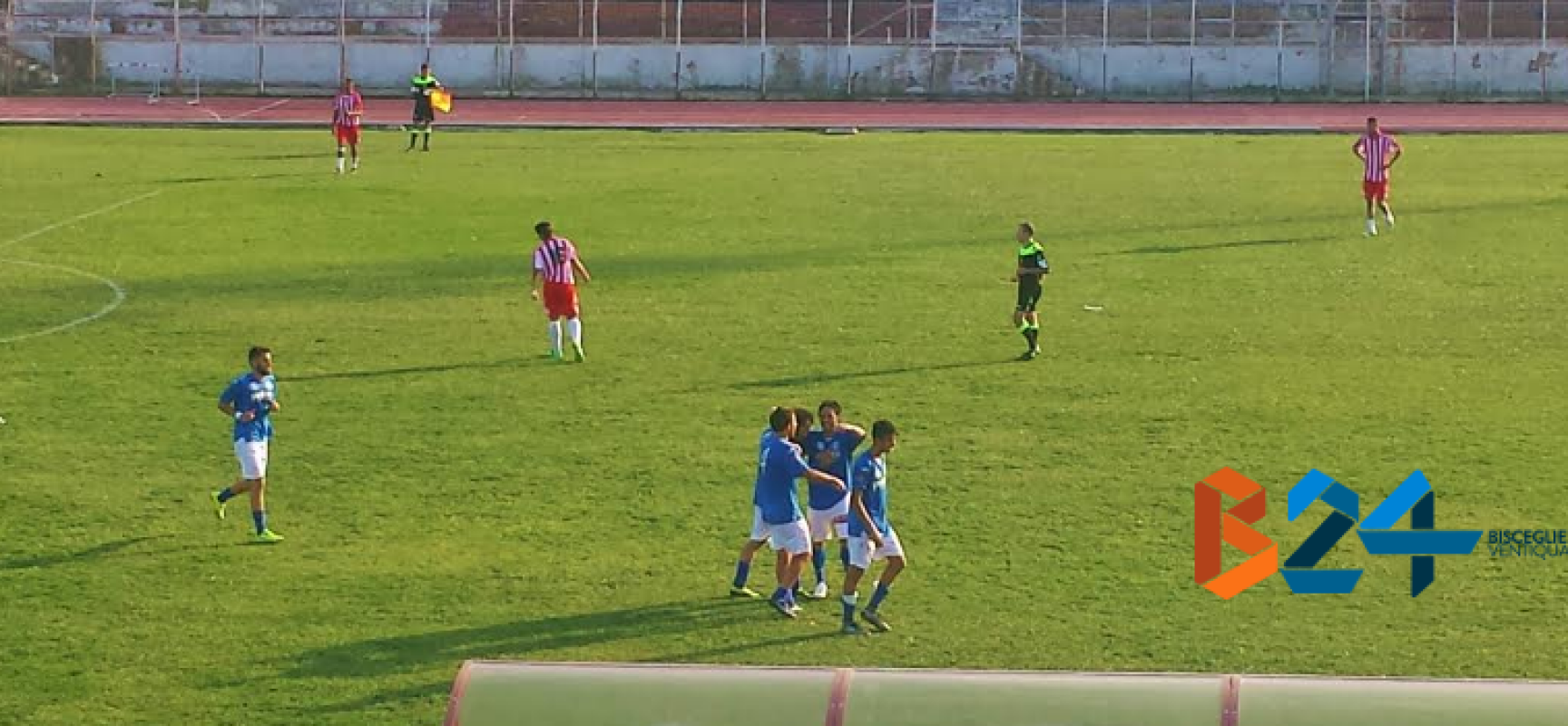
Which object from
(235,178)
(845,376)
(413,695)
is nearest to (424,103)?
(235,178)

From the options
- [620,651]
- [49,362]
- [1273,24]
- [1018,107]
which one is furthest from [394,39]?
[620,651]

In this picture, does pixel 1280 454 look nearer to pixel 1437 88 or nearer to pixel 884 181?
pixel 884 181

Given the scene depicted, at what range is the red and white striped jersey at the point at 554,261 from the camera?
28.8 metres

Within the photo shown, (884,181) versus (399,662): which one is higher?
(884,181)

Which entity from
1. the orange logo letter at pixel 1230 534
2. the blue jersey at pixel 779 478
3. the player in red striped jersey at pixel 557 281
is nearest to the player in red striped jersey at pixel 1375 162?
the player in red striped jersey at pixel 557 281

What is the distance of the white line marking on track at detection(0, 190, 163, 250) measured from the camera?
39.1 metres

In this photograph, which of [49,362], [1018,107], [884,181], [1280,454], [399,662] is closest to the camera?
[399,662]

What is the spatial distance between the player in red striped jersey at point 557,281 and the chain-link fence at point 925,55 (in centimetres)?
4194

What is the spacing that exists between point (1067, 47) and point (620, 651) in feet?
180

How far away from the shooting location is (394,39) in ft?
235

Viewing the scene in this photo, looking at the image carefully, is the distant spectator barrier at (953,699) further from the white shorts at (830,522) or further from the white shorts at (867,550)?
the white shorts at (830,522)

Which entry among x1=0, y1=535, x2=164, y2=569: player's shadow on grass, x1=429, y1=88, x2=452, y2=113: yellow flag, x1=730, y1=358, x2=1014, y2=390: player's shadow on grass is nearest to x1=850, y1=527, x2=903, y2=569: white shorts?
x1=0, y1=535, x2=164, y2=569: player's shadow on grass

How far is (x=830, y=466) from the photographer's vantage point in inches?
738

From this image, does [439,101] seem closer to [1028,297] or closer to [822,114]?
[822,114]
